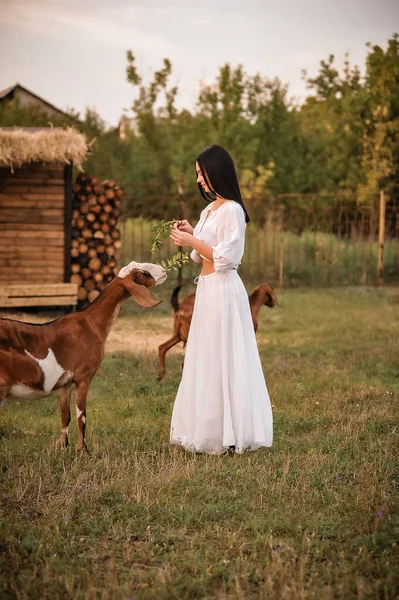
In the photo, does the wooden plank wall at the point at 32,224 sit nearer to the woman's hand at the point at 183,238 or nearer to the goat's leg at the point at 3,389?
the woman's hand at the point at 183,238

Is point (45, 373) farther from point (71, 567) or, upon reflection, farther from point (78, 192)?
point (78, 192)

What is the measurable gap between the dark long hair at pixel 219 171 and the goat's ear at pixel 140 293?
938 millimetres

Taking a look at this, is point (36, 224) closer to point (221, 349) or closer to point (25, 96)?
point (221, 349)

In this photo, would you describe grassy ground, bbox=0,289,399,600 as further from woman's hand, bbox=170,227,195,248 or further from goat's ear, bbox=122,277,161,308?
woman's hand, bbox=170,227,195,248

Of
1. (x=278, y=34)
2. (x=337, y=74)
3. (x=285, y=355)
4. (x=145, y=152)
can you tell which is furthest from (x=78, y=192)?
(x=337, y=74)

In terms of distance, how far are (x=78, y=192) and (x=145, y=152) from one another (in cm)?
1553

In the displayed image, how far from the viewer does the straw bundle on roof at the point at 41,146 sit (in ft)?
39.7

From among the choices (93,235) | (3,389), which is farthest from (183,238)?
(93,235)

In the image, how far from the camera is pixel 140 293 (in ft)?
19.1

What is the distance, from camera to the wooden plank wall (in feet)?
44.4

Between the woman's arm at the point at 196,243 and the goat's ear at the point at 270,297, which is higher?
the woman's arm at the point at 196,243

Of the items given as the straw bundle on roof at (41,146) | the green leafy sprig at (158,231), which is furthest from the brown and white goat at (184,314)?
the straw bundle on roof at (41,146)

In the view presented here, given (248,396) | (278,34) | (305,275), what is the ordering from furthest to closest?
(278,34) → (305,275) → (248,396)

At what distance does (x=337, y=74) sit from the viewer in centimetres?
3584
